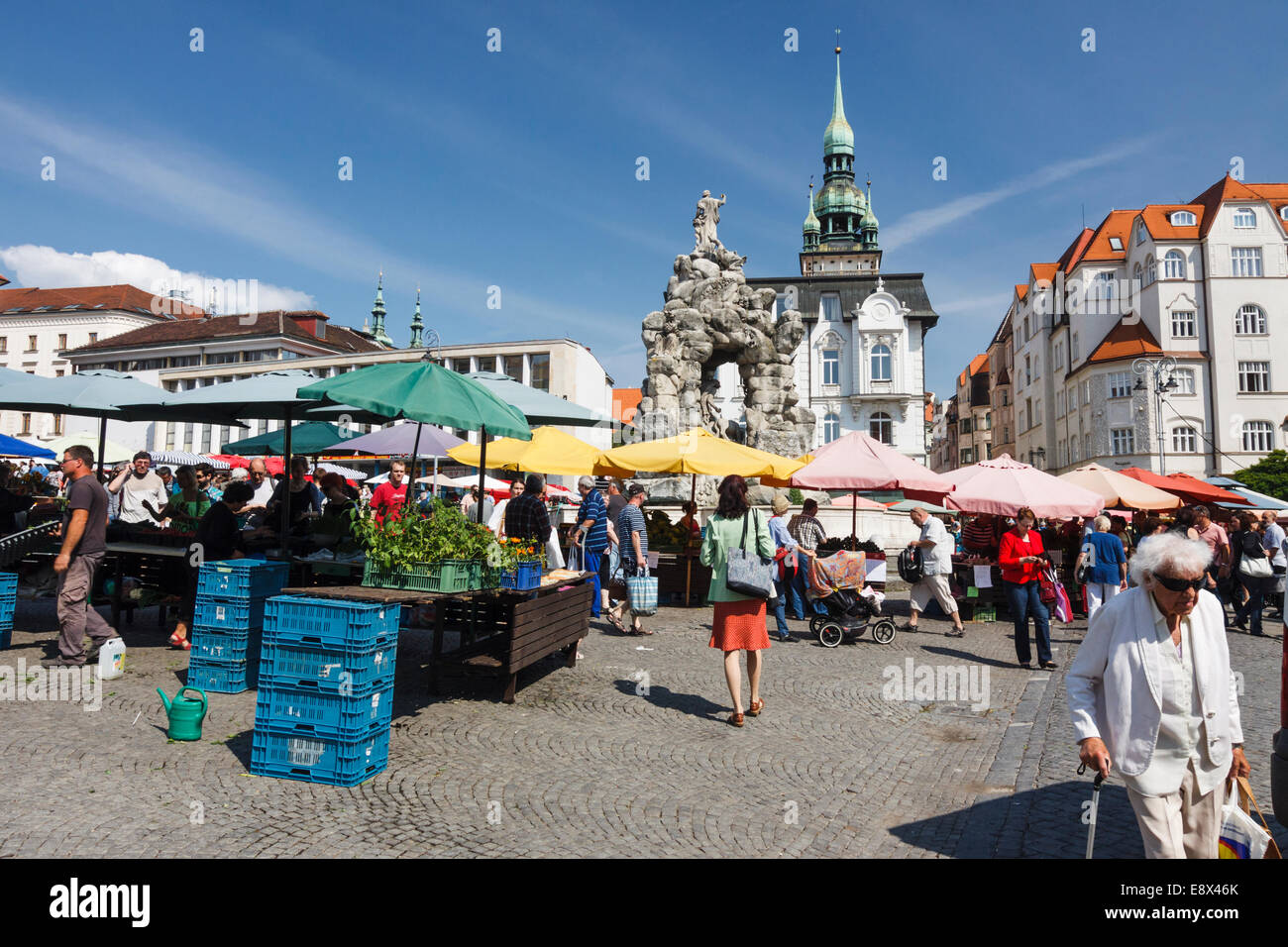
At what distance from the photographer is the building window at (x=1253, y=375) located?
44.1 meters

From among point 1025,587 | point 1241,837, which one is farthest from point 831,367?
point 1241,837

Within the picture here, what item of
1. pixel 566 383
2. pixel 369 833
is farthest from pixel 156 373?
pixel 369 833

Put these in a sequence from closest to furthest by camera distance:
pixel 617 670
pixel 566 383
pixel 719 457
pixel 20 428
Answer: pixel 617 670 < pixel 719 457 < pixel 566 383 < pixel 20 428

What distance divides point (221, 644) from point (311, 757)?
239 cm

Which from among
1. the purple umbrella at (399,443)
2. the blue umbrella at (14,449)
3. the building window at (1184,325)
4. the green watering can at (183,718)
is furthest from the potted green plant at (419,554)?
the building window at (1184,325)

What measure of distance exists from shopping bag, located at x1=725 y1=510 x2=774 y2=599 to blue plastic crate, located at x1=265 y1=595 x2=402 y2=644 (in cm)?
279

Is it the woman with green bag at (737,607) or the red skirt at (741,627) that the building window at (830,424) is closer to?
the woman with green bag at (737,607)

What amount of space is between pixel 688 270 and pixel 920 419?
3470 cm

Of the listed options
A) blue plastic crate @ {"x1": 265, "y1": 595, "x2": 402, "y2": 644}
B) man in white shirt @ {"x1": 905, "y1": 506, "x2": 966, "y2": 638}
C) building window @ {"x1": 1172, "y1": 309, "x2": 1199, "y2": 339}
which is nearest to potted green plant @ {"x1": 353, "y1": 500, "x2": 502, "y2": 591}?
blue plastic crate @ {"x1": 265, "y1": 595, "x2": 402, "y2": 644}

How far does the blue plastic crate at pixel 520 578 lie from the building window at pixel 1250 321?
51753 mm

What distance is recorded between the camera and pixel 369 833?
4082 millimetres

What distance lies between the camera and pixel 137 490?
448 inches

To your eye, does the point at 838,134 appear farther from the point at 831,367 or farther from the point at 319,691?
the point at 319,691
